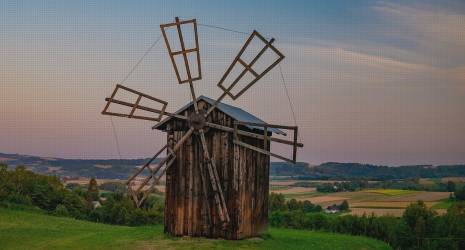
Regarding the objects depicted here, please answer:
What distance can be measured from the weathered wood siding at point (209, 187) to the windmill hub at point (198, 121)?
39 centimetres

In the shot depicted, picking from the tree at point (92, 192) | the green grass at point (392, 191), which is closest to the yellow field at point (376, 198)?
the green grass at point (392, 191)

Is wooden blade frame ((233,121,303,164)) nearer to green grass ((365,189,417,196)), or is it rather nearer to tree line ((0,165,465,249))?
tree line ((0,165,465,249))

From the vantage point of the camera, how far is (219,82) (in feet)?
79.8

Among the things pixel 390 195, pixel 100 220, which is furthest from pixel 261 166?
pixel 390 195

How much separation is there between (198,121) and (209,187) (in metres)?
2.68

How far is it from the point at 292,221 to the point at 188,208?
54.9 ft

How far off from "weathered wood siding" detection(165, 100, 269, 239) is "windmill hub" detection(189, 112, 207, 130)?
391mm

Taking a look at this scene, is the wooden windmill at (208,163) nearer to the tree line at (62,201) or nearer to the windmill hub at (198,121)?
the windmill hub at (198,121)

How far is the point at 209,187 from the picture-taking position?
945 inches

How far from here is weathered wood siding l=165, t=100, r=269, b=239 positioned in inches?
931

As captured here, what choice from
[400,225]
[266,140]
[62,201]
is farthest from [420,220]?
[62,201]

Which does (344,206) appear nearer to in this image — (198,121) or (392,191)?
(392,191)

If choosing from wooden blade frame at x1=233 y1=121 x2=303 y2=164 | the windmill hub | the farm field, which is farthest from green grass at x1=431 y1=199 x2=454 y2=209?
the windmill hub

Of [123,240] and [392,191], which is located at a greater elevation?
[392,191]
